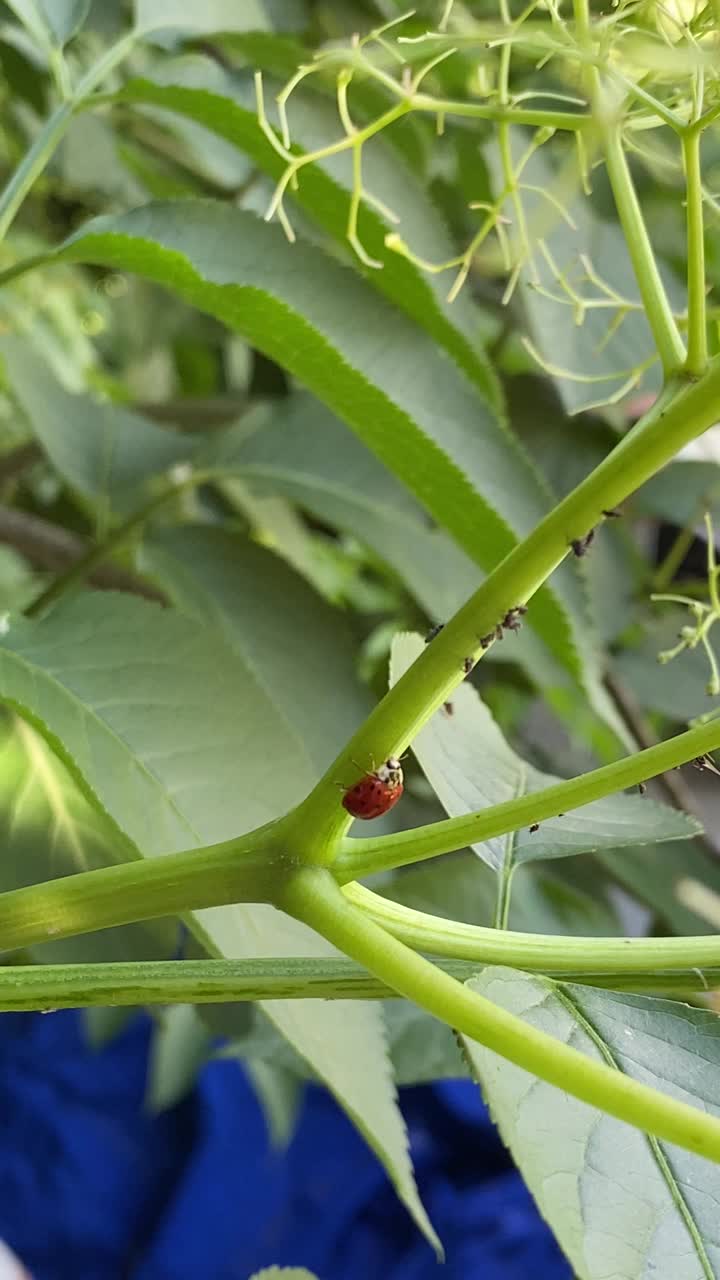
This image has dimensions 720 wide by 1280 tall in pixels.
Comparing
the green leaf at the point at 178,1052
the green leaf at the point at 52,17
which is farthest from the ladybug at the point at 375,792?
the green leaf at the point at 178,1052

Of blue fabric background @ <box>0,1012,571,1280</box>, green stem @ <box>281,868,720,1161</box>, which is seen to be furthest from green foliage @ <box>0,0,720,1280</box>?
blue fabric background @ <box>0,1012,571,1280</box>

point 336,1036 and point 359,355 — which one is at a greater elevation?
point 359,355

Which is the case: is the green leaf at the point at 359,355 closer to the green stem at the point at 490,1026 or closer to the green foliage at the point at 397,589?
the green foliage at the point at 397,589

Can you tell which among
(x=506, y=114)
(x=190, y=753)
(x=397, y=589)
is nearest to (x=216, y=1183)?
(x=397, y=589)

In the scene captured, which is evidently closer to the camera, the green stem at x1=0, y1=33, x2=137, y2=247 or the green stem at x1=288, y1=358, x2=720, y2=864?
the green stem at x1=288, y1=358, x2=720, y2=864

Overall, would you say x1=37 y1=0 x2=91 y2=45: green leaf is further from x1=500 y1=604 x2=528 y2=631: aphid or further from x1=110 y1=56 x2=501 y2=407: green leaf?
x1=500 y1=604 x2=528 y2=631: aphid

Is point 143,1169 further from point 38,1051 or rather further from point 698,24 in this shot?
point 698,24

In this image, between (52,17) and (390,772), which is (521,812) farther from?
(52,17)
